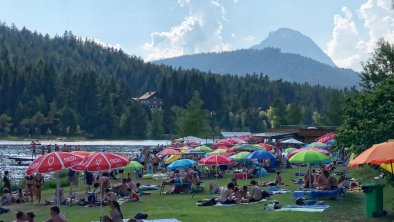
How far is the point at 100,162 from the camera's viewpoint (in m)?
18.7

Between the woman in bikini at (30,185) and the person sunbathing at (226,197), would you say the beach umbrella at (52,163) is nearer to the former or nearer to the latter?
the person sunbathing at (226,197)

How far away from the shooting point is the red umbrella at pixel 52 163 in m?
18.0

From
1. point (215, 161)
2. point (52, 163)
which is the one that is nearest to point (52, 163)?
point (52, 163)

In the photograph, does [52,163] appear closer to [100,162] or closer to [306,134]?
[100,162]

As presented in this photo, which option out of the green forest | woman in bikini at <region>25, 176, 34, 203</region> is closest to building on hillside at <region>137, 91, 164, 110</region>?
the green forest

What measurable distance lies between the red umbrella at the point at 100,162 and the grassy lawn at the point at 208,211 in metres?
1.71

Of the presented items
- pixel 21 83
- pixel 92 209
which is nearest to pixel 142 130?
pixel 21 83

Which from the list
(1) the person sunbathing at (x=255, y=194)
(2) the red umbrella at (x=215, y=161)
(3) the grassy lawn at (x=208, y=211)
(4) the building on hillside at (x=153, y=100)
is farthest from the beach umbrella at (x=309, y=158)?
(4) the building on hillside at (x=153, y=100)

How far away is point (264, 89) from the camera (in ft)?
628

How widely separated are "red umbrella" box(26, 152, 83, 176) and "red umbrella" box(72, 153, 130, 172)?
399mm

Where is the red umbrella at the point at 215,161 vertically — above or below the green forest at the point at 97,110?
below

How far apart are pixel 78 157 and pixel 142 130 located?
4370 inches

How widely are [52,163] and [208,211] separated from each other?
543cm

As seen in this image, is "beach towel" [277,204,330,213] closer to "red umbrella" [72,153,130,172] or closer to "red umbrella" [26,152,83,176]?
"red umbrella" [72,153,130,172]
